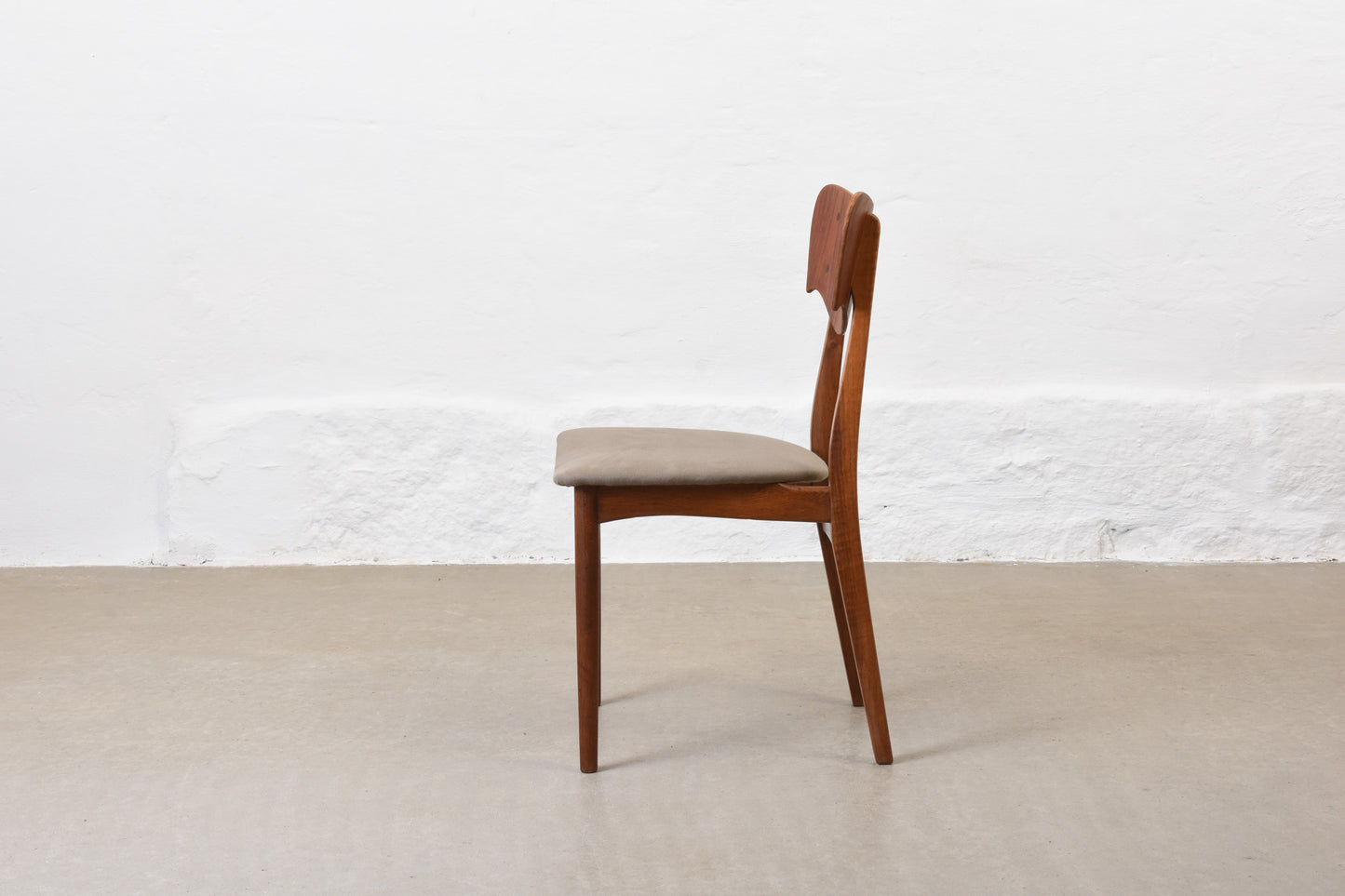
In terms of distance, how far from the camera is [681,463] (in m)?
1.55

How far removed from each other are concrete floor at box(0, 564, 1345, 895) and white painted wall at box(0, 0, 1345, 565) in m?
0.32

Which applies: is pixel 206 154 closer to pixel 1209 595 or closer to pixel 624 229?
pixel 624 229

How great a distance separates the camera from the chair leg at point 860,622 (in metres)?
1.59

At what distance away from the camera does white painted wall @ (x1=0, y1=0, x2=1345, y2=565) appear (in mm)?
2918

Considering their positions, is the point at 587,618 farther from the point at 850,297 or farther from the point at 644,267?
the point at 644,267

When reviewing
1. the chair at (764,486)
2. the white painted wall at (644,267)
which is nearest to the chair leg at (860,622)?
the chair at (764,486)

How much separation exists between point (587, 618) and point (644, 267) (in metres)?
1.59

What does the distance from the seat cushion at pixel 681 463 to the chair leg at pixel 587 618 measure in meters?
0.04

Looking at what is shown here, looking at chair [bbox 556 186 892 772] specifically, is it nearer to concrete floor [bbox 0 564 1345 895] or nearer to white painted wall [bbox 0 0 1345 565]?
concrete floor [bbox 0 564 1345 895]

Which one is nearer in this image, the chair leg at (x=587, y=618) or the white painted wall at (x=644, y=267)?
the chair leg at (x=587, y=618)

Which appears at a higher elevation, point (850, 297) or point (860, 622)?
point (850, 297)

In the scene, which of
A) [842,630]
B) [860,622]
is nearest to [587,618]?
[860,622]

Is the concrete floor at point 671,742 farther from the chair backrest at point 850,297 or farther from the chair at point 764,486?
the chair backrest at point 850,297

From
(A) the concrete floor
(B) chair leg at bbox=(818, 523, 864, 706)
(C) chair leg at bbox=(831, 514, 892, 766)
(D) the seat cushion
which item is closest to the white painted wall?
(A) the concrete floor
